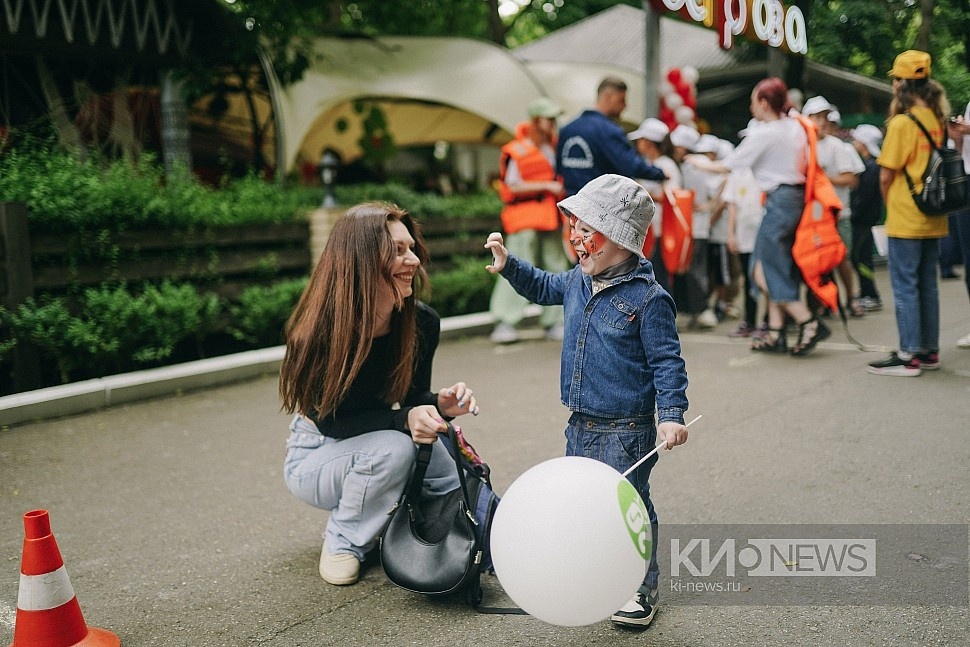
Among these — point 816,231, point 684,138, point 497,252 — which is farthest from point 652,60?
point 497,252

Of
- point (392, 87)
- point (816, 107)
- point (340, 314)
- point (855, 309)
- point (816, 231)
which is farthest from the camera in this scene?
point (392, 87)

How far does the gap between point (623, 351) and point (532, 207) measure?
5.08 meters

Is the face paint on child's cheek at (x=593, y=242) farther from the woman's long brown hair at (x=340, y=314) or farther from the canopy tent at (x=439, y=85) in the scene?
the canopy tent at (x=439, y=85)

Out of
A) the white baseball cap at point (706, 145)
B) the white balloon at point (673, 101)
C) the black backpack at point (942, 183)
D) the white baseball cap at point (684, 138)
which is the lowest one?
the black backpack at point (942, 183)

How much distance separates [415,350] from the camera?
3355 millimetres

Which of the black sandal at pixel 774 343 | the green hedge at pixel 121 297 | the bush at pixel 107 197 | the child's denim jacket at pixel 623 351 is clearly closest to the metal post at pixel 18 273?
the green hedge at pixel 121 297

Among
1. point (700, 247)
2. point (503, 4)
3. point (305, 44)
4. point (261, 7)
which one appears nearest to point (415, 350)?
point (700, 247)

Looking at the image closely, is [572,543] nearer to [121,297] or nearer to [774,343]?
[121,297]

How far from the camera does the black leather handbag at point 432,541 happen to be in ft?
9.65

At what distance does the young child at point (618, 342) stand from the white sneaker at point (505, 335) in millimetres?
4955

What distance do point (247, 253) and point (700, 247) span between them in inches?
164

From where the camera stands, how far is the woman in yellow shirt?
223 inches

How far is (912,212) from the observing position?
5.75 m

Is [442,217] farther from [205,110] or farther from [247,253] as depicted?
[205,110]
